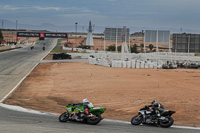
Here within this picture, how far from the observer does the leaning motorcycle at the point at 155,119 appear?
12.3 meters

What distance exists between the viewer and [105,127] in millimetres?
12109

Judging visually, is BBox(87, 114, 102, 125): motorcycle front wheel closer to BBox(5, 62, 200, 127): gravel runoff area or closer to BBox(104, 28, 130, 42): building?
BBox(5, 62, 200, 127): gravel runoff area

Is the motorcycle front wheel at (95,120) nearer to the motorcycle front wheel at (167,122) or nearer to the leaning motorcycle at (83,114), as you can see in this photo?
the leaning motorcycle at (83,114)

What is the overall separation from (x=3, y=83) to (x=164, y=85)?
1359cm

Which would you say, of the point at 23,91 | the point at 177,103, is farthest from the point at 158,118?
the point at 23,91

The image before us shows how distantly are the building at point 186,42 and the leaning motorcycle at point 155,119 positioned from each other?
45.4 m

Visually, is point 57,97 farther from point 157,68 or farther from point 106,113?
point 157,68

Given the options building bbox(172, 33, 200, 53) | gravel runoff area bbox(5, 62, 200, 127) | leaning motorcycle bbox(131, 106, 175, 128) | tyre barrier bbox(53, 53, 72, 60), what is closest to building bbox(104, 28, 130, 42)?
tyre barrier bbox(53, 53, 72, 60)

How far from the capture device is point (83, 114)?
41.8 feet

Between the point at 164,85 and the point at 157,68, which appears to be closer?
the point at 164,85

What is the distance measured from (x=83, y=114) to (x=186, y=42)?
47.2 metres

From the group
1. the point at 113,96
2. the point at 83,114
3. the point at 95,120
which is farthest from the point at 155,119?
the point at 113,96

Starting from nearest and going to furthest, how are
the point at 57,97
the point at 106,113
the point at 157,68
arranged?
1. the point at 106,113
2. the point at 57,97
3. the point at 157,68

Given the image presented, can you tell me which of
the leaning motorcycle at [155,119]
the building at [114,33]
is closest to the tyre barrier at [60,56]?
the building at [114,33]
